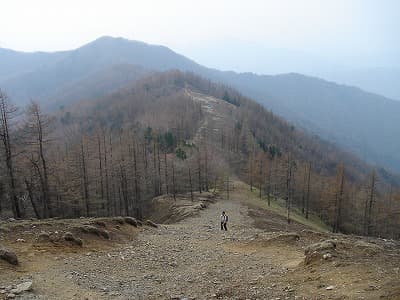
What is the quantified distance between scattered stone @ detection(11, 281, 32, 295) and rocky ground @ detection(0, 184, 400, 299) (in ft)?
0.44

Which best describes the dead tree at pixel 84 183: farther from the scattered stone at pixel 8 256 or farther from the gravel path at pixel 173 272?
the scattered stone at pixel 8 256

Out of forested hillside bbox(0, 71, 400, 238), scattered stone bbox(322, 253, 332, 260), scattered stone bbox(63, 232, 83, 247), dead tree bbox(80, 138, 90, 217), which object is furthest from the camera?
dead tree bbox(80, 138, 90, 217)

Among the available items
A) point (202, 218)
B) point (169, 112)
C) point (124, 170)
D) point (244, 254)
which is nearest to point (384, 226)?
point (202, 218)

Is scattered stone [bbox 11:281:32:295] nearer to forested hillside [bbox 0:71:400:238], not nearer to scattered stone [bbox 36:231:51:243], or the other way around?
scattered stone [bbox 36:231:51:243]

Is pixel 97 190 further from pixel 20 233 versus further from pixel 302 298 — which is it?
pixel 302 298

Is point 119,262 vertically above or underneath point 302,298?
underneath

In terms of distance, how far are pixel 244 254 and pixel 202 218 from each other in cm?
2795

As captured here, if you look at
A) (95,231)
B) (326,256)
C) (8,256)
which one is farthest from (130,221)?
(326,256)

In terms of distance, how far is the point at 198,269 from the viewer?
18859 millimetres

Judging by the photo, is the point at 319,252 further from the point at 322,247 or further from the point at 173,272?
the point at 173,272

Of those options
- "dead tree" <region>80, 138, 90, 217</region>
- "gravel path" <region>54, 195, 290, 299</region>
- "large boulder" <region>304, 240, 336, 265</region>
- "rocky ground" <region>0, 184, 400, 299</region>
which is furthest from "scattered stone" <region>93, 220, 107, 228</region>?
"dead tree" <region>80, 138, 90, 217</region>

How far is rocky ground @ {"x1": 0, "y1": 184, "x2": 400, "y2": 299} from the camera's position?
13.6 meters

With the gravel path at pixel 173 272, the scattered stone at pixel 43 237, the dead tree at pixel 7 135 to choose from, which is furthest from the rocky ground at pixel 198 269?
the dead tree at pixel 7 135

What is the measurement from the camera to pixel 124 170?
2493 inches
